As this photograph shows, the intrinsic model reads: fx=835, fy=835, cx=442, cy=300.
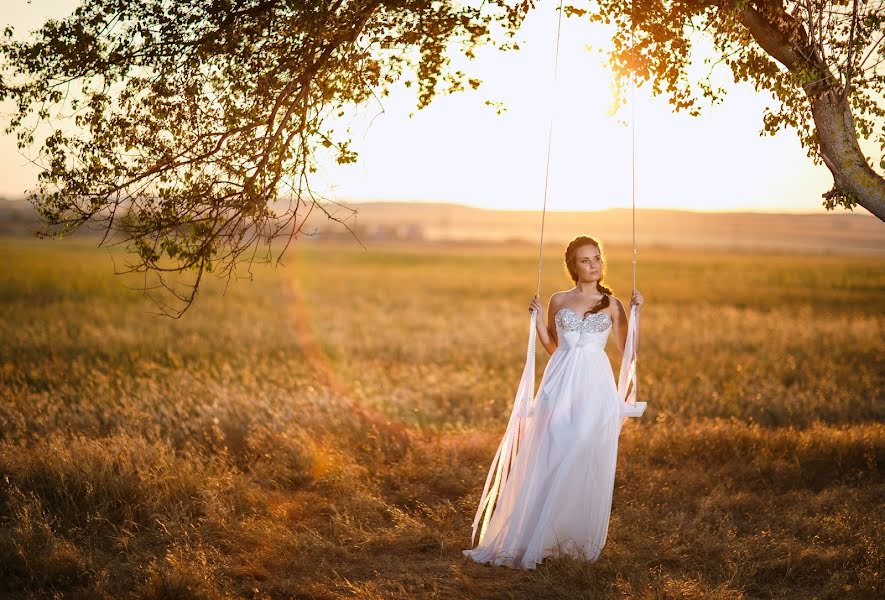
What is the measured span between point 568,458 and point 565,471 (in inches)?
4.3

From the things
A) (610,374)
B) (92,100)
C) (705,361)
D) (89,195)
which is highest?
(92,100)

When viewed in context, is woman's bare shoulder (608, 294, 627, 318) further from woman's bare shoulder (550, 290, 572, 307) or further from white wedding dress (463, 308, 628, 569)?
woman's bare shoulder (550, 290, 572, 307)

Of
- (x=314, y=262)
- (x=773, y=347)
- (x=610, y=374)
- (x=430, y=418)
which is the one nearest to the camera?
(x=610, y=374)

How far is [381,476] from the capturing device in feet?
30.7

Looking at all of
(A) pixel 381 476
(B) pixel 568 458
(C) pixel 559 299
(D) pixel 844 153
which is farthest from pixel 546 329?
(D) pixel 844 153

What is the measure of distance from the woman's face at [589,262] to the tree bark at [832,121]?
7.82ft

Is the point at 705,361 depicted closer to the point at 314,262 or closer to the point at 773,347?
the point at 773,347

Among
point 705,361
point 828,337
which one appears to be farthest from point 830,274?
point 705,361

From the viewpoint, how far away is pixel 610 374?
7.29m

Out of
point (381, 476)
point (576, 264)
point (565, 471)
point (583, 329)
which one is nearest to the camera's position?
point (565, 471)

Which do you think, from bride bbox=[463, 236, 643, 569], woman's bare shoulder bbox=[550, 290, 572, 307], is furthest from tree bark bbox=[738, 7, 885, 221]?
woman's bare shoulder bbox=[550, 290, 572, 307]

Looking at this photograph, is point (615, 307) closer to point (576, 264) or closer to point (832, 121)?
point (576, 264)

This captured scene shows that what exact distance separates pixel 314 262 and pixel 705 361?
6004cm

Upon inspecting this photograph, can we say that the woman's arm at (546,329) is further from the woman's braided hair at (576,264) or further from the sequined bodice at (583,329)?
the woman's braided hair at (576,264)
